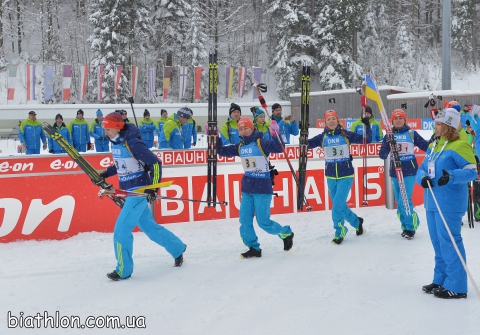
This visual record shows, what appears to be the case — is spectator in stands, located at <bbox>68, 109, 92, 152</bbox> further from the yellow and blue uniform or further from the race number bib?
the yellow and blue uniform

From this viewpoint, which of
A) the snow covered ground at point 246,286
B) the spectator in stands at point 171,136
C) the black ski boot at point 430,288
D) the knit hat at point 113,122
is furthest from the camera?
the spectator in stands at point 171,136

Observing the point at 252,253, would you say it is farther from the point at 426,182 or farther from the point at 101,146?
the point at 101,146

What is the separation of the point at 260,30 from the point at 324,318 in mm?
53365

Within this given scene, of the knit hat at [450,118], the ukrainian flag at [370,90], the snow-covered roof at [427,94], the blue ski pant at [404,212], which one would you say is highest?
the snow-covered roof at [427,94]

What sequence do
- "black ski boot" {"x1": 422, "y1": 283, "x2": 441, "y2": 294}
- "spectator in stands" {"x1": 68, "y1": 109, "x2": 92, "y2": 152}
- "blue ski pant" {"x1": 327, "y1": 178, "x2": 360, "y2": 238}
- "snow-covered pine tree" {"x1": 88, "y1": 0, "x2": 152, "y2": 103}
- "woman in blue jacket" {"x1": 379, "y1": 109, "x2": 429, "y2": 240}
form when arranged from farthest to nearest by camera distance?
"snow-covered pine tree" {"x1": 88, "y1": 0, "x2": 152, "y2": 103}
"spectator in stands" {"x1": 68, "y1": 109, "x2": 92, "y2": 152}
"woman in blue jacket" {"x1": 379, "y1": 109, "x2": 429, "y2": 240}
"blue ski pant" {"x1": 327, "y1": 178, "x2": 360, "y2": 238}
"black ski boot" {"x1": 422, "y1": 283, "x2": 441, "y2": 294}

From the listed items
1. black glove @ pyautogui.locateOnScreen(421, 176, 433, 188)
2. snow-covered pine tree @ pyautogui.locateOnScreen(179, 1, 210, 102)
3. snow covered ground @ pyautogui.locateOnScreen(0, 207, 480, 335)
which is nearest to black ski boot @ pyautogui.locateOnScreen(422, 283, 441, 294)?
snow covered ground @ pyautogui.locateOnScreen(0, 207, 480, 335)

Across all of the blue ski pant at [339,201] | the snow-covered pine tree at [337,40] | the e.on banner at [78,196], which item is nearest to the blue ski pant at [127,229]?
the e.on banner at [78,196]

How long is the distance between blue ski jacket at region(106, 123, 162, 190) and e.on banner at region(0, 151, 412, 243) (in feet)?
7.44

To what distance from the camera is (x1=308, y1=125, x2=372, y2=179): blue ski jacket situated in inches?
275

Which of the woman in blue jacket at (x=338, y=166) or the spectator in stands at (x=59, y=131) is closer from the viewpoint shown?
the woman in blue jacket at (x=338, y=166)

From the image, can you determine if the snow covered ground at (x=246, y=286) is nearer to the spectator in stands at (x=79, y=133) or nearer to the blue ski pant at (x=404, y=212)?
the blue ski pant at (x=404, y=212)

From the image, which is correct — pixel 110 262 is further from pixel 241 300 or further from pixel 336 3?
pixel 336 3

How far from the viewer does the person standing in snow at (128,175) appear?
17.7 feet

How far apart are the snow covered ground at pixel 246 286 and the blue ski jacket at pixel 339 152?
3.37 ft
